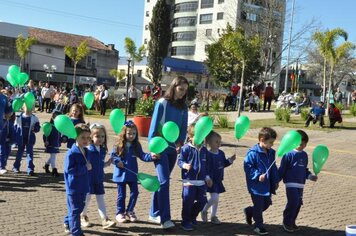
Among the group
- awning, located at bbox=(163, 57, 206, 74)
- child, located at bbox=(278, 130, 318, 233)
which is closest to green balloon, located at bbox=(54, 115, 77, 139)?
child, located at bbox=(278, 130, 318, 233)

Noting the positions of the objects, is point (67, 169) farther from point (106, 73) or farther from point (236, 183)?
point (106, 73)

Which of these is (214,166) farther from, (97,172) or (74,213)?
(74,213)

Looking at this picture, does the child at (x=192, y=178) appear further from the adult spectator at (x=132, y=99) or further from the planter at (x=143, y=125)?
the adult spectator at (x=132, y=99)

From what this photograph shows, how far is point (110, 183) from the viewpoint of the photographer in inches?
334

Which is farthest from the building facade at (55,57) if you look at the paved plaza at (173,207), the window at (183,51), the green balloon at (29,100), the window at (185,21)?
the paved plaza at (173,207)

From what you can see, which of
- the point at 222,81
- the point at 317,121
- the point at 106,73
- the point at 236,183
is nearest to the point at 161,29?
the point at 106,73

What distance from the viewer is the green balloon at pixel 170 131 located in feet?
18.2

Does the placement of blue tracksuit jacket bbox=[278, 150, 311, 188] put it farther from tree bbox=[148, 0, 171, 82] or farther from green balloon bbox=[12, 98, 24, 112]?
tree bbox=[148, 0, 171, 82]

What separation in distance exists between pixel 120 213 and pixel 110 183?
2.45 meters

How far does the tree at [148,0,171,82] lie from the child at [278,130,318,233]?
197ft

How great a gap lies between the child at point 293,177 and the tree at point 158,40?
6005cm

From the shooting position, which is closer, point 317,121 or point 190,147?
point 190,147

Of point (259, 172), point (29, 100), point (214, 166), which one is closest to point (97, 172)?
point (214, 166)

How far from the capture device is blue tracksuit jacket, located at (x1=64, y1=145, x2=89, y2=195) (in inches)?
205
